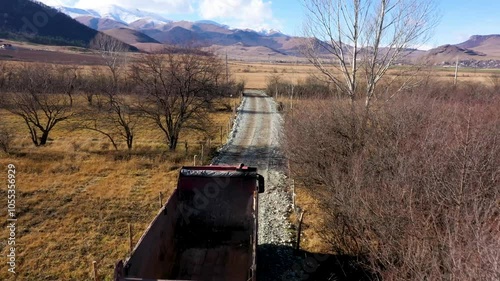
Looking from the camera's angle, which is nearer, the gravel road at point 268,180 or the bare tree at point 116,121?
the gravel road at point 268,180

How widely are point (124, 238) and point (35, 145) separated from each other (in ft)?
54.5

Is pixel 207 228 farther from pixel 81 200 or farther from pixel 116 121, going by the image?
pixel 116 121

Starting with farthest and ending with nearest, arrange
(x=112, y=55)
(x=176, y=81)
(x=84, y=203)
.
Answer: (x=112, y=55), (x=176, y=81), (x=84, y=203)

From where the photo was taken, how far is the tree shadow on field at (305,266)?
23.3ft

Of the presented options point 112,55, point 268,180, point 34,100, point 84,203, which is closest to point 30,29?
point 112,55

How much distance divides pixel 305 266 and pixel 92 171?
11.8 meters

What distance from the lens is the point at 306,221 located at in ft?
32.7

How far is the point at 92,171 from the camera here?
15.7m

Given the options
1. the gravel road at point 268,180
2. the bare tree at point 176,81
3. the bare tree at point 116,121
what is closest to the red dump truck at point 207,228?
the gravel road at point 268,180

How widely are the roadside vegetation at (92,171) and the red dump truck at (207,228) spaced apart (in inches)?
78.6

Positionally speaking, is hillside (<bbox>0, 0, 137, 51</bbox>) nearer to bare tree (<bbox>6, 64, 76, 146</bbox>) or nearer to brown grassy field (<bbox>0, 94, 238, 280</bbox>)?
bare tree (<bbox>6, 64, 76, 146</bbox>)

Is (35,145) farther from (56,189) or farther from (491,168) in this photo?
(491,168)

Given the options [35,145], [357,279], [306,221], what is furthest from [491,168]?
[35,145]

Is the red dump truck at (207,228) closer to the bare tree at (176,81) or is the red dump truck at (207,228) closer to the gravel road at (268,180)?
the gravel road at (268,180)
